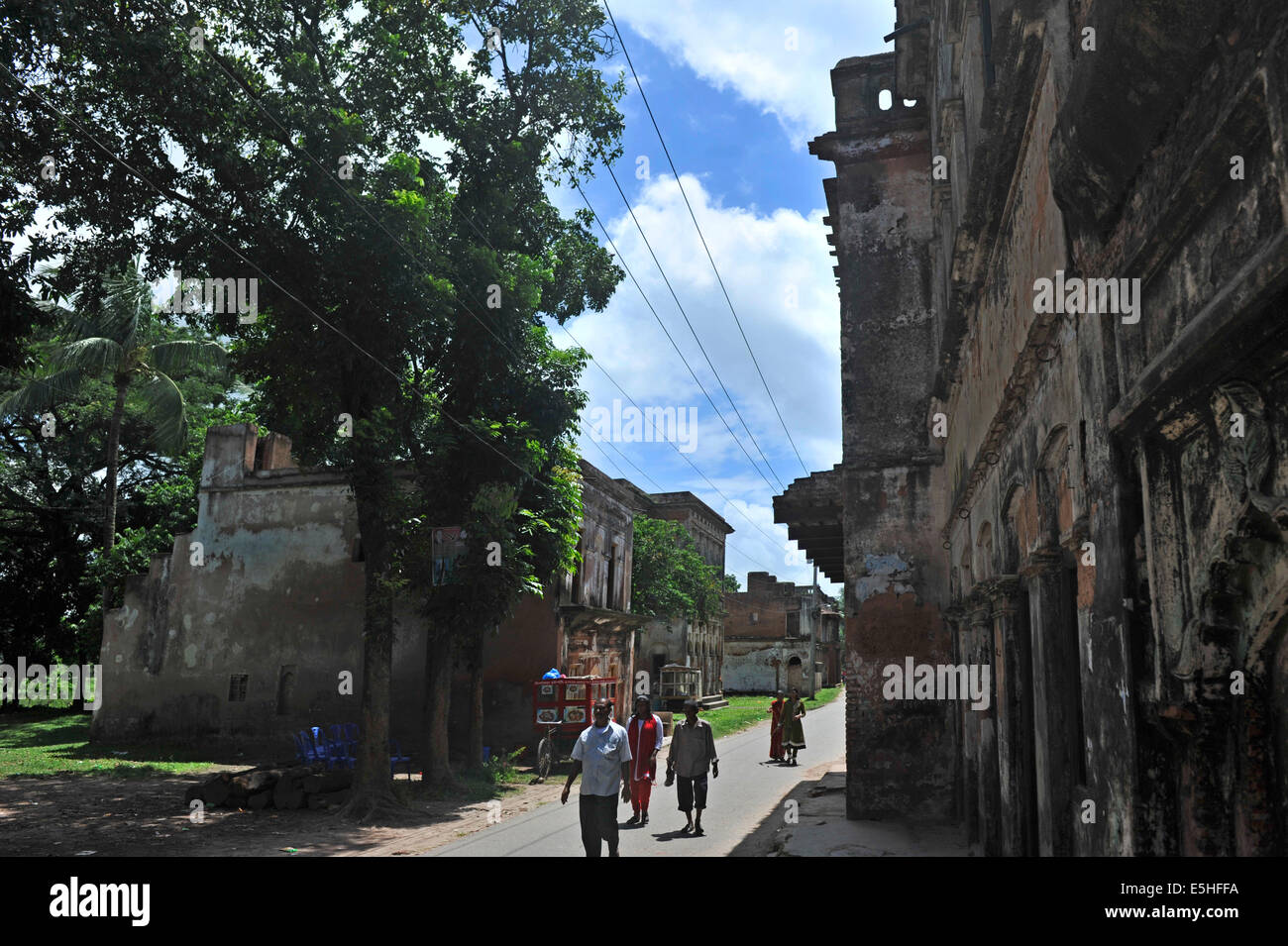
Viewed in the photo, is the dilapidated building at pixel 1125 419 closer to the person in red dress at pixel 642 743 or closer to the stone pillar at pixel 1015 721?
the stone pillar at pixel 1015 721

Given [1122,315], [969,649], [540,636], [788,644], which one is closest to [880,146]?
[969,649]

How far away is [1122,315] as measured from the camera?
400cm

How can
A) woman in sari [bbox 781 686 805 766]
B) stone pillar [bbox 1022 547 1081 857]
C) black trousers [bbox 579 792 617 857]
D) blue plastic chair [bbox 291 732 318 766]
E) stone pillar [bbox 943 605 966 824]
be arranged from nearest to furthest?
1. stone pillar [bbox 1022 547 1081 857]
2. black trousers [bbox 579 792 617 857]
3. stone pillar [bbox 943 605 966 824]
4. blue plastic chair [bbox 291 732 318 766]
5. woman in sari [bbox 781 686 805 766]

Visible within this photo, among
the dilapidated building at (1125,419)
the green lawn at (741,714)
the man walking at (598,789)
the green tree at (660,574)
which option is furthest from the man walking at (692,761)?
the green tree at (660,574)

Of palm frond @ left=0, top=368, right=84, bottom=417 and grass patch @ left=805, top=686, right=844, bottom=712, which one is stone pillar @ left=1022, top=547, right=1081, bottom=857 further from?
grass patch @ left=805, top=686, right=844, bottom=712

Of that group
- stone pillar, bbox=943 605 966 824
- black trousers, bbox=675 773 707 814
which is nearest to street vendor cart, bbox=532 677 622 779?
black trousers, bbox=675 773 707 814

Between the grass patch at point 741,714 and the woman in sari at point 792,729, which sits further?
Answer: the grass patch at point 741,714

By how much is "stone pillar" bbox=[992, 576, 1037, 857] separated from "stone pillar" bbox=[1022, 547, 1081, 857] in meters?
0.88

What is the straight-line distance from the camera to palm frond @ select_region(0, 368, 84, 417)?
27.0 meters

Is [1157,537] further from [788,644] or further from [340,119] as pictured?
[788,644]

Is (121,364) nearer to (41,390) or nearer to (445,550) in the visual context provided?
(41,390)

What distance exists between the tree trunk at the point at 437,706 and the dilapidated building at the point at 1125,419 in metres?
9.39

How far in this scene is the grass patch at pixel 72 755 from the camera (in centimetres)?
1762

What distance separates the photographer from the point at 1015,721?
22.6 ft
